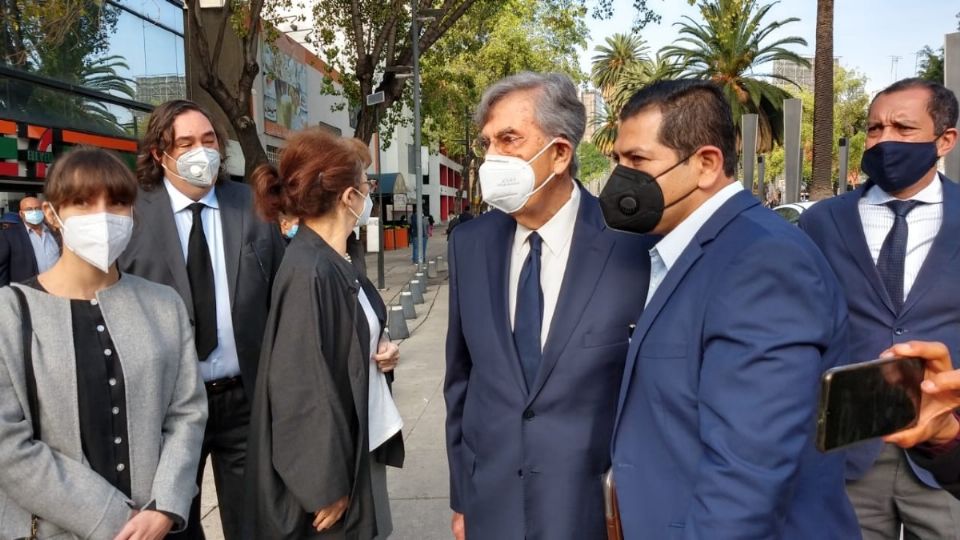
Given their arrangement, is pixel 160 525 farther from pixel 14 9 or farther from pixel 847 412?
pixel 14 9

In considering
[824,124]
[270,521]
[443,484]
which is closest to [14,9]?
[443,484]

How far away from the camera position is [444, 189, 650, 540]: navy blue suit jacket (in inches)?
85.1

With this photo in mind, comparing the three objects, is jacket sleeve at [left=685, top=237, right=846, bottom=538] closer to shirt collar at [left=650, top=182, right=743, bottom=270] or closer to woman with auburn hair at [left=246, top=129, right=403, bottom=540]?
shirt collar at [left=650, top=182, right=743, bottom=270]

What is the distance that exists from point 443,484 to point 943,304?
329cm

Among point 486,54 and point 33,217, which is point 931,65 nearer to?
point 486,54

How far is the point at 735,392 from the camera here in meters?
1.52

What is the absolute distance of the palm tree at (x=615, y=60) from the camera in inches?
2340

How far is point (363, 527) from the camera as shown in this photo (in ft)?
8.37

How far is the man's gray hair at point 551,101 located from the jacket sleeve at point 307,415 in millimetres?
954

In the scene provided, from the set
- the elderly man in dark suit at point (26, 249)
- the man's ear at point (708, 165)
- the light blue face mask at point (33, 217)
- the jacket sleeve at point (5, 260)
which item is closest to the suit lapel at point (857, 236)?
the man's ear at point (708, 165)

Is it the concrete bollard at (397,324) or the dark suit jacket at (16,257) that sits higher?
the dark suit jacket at (16,257)

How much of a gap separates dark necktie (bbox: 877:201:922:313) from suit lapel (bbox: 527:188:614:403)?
1.16 meters

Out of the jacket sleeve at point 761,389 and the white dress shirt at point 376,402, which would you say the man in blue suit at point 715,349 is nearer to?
the jacket sleeve at point 761,389

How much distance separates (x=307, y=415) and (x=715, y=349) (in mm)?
1432
